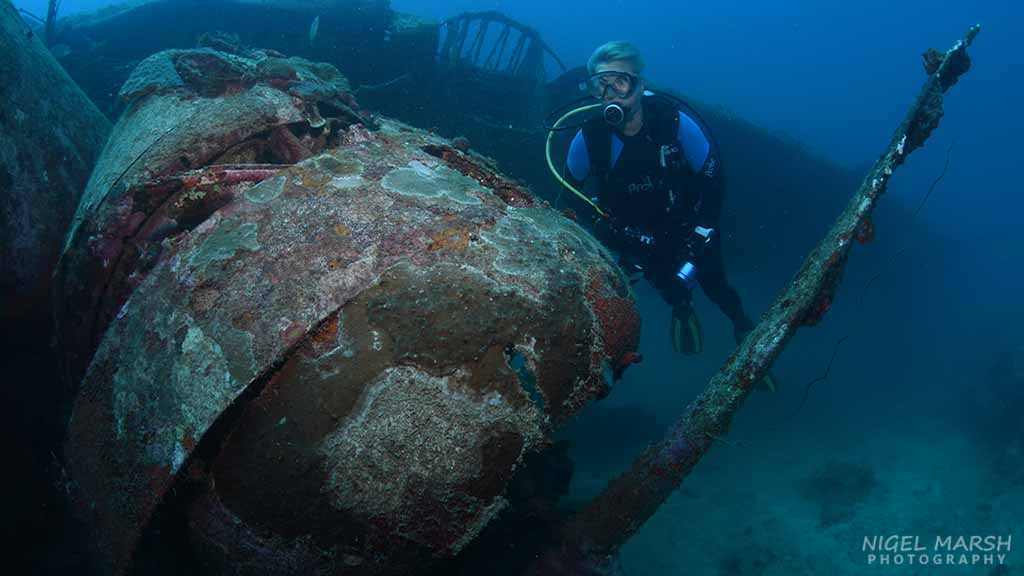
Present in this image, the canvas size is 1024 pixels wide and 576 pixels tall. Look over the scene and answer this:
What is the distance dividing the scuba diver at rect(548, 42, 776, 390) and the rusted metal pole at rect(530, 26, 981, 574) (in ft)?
8.01

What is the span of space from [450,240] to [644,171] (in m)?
3.68

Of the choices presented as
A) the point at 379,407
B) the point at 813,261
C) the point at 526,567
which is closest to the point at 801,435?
the point at 813,261

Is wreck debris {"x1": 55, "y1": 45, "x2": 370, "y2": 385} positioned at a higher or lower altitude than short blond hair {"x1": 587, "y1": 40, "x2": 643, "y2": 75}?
lower

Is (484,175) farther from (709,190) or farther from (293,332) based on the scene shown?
(709,190)

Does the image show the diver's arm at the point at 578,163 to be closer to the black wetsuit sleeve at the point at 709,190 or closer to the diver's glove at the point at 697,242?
the black wetsuit sleeve at the point at 709,190

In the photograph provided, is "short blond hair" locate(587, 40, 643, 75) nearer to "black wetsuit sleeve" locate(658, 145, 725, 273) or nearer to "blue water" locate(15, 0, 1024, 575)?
"black wetsuit sleeve" locate(658, 145, 725, 273)

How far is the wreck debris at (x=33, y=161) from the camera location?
8.39 ft

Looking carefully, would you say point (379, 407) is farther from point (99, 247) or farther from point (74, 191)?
point (74, 191)

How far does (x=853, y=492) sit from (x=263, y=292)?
997 centimetres

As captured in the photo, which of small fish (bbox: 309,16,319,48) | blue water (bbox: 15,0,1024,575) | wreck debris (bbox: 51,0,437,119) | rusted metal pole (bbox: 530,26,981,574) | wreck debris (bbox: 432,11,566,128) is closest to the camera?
rusted metal pole (bbox: 530,26,981,574)

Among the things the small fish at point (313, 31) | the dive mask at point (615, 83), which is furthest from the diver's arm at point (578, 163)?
the small fish at point (313, 31)

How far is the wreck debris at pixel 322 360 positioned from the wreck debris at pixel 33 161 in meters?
0.90

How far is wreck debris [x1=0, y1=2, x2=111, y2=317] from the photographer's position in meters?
2.56

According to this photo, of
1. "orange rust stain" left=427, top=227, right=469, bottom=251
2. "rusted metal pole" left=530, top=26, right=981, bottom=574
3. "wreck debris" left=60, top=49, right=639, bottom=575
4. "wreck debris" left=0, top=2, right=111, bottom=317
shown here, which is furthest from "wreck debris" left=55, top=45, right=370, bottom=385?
"rusted metal pole" left=530, top=26, right=981, bottom=574
